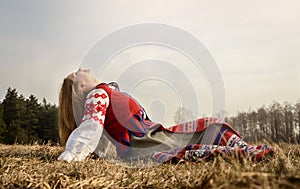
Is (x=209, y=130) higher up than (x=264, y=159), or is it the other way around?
(x=209, y=130)

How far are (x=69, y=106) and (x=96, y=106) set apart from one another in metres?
0.67

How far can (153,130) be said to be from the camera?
3.55 m

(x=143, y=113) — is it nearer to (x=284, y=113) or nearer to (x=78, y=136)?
(x=78, y=136)

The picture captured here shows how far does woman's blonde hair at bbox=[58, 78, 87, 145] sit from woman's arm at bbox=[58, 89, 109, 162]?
1.26ft

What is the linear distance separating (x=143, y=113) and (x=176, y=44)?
0.96 metres

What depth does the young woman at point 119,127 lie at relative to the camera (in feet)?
10.4

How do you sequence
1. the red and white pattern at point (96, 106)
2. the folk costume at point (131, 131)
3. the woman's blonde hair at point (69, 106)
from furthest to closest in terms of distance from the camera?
the woman's blonde hair at point (69, 106), the red and white pattern at point (96, 106), the folk costume at point (131, 131)

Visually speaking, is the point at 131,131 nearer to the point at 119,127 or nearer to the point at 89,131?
the point at 119,127

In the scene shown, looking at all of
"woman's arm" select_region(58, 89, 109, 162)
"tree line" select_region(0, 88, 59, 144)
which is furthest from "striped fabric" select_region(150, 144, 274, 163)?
"tree line" select_region(0, 88, 59, 144)

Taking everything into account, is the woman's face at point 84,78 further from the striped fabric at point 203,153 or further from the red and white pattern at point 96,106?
the striped fabric at point 203,153

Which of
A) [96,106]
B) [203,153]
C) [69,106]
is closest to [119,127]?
[96,106]

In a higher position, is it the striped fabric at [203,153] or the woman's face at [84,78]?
the woman's face at [84,78]

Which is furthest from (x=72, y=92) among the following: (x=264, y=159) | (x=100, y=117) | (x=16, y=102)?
(x=16, y=102)

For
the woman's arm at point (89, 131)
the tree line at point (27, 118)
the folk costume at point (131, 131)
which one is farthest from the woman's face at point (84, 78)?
the tree line at point (27, 118)
